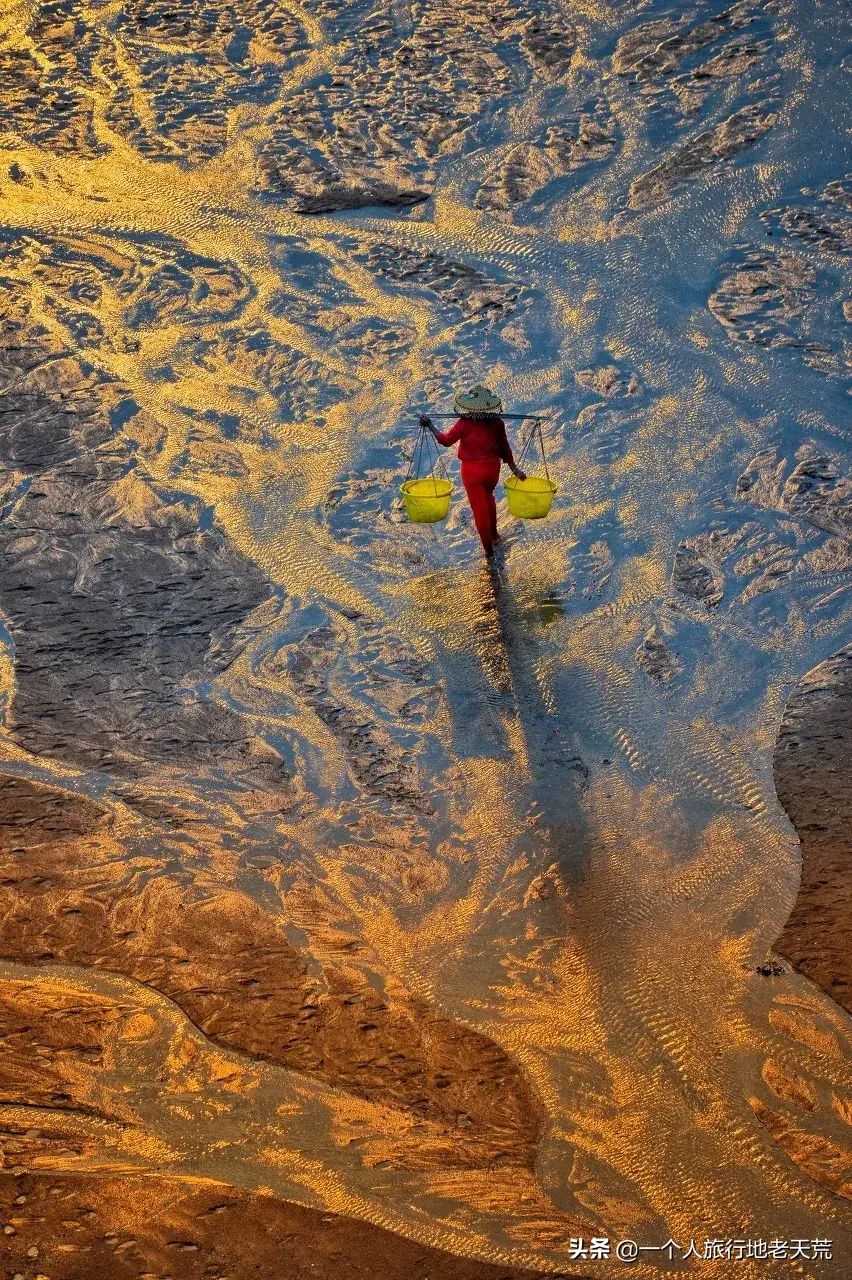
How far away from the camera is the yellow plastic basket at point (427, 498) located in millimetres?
Answer: 7879

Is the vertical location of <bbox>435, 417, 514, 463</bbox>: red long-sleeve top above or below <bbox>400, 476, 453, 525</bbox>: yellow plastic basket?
above

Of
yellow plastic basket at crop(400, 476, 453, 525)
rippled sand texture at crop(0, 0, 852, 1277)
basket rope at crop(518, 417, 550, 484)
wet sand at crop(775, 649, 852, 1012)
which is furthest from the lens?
basket rope at crop(518, 417, 550, 484)

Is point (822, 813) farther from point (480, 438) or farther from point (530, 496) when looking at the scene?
point (480, 438)

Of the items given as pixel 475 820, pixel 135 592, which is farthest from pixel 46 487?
pixel 475 820

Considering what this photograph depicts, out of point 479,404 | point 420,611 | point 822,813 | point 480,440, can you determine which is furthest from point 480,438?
point 822,813

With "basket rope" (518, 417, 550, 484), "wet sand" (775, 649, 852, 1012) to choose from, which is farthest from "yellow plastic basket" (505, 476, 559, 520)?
"wet sand" (775, 649, 852, 1012)

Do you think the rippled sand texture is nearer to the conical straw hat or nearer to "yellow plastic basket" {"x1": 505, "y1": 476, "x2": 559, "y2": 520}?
"yellow plastic basket" {"x1": 505, "y1": 476, "x2": 559, "y2": 520}

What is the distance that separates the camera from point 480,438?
8055mm

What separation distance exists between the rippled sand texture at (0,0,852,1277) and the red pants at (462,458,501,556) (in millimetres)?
302

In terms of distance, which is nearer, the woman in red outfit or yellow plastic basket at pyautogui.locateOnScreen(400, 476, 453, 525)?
yellow plastic basket at pyautogui.locateOnScreen(400, 476, 453, 525)

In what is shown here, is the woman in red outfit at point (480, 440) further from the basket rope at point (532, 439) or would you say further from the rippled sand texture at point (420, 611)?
the basket rope at point (532, 439)

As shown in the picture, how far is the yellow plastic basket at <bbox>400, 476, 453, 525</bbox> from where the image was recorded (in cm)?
788

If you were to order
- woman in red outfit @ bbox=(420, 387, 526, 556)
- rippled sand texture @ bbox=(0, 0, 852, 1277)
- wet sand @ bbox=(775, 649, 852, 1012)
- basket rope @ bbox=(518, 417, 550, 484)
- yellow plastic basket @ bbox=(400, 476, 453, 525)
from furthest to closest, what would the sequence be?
basket rope @ bbox=(518, 417, 550, 484) < woman in red outfit @ bbox=(420, 387, 526, 556) < yellow plastic basket @ bbox=(400, 476, 453, 525) < wet sand @ bbox=(775, 649, 852, 1012) < rippled sand texture @ bbox=(0, 0, 852, 1277)

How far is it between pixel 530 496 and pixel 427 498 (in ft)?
2.04
